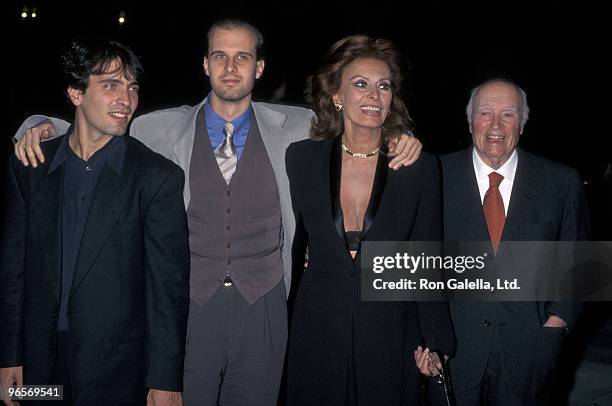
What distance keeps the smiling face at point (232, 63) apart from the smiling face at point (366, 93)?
54 centimetres

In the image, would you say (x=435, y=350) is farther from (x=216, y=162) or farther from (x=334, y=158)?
(x=216, y=162)

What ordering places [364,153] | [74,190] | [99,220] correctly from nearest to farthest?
[99,220], [74,190], [364,153]

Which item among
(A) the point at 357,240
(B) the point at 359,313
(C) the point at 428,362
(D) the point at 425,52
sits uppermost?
(D) the point at 425,52

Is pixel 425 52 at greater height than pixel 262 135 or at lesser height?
greater

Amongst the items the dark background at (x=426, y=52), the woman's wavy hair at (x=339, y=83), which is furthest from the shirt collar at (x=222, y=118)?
the dark background at (x=426, y=52)

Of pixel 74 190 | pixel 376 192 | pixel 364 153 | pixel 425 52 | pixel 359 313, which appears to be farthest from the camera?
pixel 425 52

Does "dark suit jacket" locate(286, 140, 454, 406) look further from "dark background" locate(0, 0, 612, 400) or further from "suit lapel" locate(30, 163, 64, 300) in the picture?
"dark background" locate(0, 0, 612, 400)

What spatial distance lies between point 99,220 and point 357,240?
1.13m

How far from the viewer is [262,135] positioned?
3287 mm

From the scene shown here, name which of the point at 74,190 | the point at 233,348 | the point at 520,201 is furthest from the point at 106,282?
the point at 520,201

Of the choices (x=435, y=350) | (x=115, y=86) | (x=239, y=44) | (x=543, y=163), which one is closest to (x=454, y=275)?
(x=435, y=350)

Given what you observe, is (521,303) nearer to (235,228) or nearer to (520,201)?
(520,201)

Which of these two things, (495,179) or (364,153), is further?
(495,179)

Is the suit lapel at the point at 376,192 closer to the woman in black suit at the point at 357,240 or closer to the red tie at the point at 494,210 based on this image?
the woman in black suit at the point at 357,240
